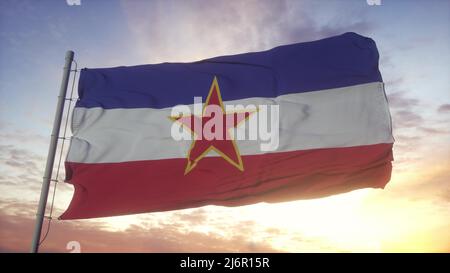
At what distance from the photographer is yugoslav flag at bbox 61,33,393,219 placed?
9516 mm

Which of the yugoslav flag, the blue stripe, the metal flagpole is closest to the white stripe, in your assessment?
the yugoslav flag

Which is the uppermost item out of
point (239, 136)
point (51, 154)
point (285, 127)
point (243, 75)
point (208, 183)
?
point (243, 75)

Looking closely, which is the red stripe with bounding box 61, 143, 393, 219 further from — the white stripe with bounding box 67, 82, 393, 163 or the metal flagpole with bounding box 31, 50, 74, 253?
the metal flagpole with bounding box 31, 50, 74, 253

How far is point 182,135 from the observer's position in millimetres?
9875

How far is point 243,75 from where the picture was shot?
10.4m

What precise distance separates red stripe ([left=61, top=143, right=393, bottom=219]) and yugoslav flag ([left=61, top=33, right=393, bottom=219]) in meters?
0.02

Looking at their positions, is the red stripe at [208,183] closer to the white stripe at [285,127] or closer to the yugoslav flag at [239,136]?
the yugoslav flag at [239,136]

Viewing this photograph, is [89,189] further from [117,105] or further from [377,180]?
[377,180]

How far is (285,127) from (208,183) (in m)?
1.89

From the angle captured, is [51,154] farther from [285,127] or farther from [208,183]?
[285,127]

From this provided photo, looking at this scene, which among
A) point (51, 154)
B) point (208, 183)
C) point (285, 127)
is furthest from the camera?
point (285, 127)

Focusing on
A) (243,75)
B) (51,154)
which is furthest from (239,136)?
(51,154)
